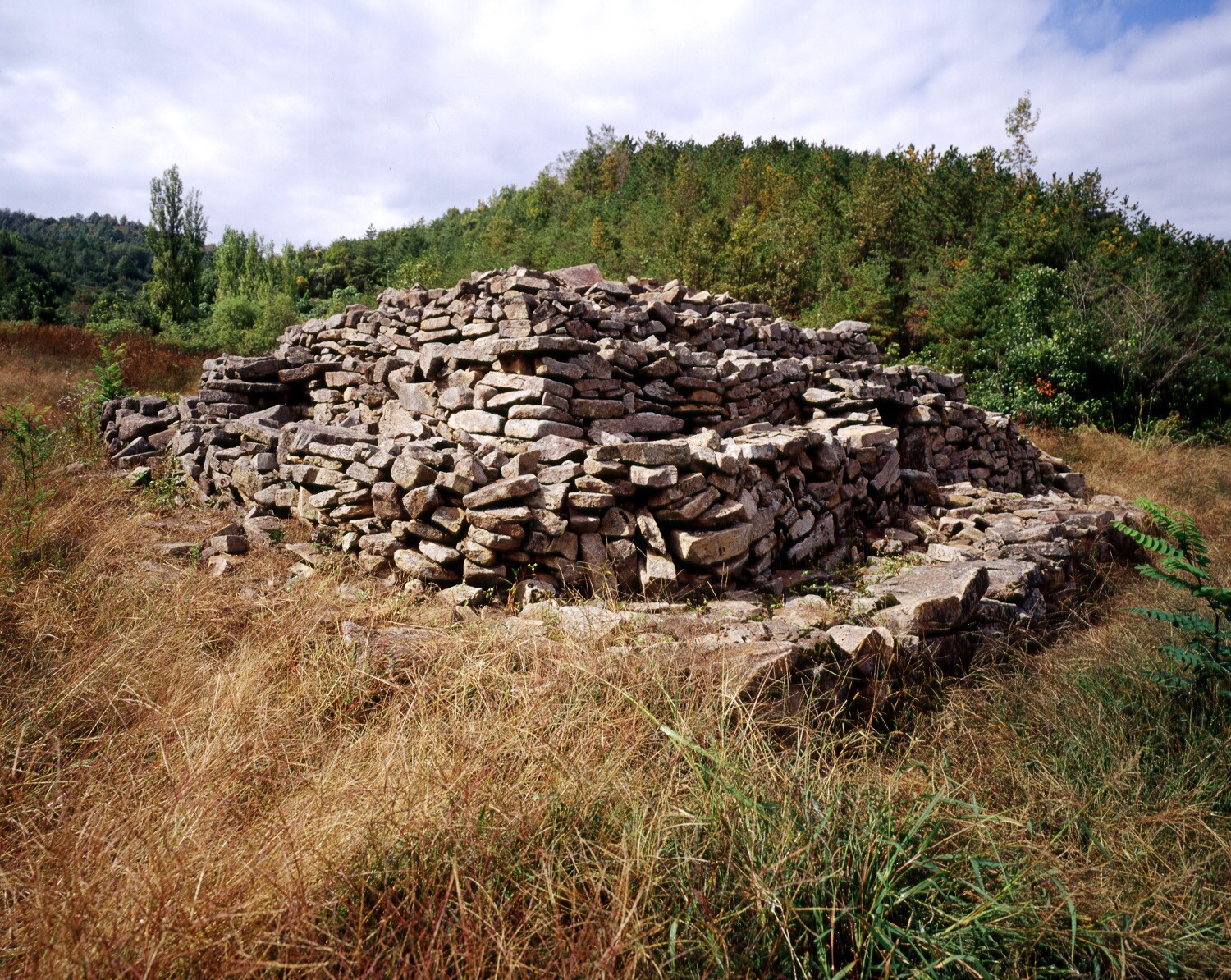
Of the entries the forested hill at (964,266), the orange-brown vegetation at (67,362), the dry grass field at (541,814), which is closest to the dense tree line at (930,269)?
the forested hill at (964,266)

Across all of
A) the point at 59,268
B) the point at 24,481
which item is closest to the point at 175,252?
the point at 59,268

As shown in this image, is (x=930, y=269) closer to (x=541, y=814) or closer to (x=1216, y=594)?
(x=1216, y=594)

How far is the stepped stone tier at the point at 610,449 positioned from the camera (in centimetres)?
509

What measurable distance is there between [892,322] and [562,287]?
16.4 metres

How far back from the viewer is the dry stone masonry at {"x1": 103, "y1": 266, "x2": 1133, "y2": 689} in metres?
5.03

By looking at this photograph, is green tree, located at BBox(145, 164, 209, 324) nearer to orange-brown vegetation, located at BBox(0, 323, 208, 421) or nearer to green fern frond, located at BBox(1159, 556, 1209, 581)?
orange-brown vegetation, located at BBox(0, 323, 208, 421)

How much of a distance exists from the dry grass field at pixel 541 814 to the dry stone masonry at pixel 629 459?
92 centimetres

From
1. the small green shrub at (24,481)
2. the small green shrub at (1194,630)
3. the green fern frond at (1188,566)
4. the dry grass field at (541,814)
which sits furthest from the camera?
the small green shrub at (24,481)

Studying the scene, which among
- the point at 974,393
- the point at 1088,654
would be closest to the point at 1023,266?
the point at 974,393

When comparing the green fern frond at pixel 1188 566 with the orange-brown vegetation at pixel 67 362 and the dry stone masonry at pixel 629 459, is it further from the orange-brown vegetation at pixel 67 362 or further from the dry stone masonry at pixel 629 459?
the orange-brown vegetation at pixel 67 362

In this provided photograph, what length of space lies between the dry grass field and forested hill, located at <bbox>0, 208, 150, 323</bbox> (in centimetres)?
2472

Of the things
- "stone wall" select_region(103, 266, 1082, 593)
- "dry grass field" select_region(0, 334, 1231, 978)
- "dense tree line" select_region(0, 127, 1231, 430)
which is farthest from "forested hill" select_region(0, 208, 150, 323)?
"dry grass field" select_region(0, 334, 1231, 978)

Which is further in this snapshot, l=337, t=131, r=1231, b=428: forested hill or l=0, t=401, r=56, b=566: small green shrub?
l=337, t=131, r=1231, b=428: forested hill

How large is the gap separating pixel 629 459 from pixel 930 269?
21702mm
